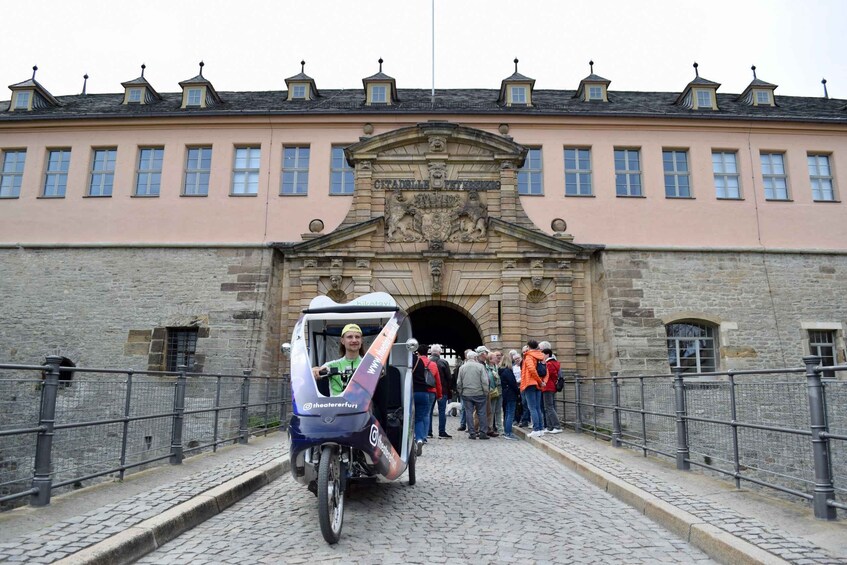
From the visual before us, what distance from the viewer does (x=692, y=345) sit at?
882 inches

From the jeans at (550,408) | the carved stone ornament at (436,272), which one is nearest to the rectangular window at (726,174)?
the carved stone ornament at (436,272)

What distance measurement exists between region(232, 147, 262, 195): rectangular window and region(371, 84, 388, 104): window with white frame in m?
5.28

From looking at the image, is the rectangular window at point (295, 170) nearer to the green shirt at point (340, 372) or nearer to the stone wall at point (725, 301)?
the stone wall at point (725, 301)

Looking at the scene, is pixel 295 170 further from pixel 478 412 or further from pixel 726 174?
pixel 726 174

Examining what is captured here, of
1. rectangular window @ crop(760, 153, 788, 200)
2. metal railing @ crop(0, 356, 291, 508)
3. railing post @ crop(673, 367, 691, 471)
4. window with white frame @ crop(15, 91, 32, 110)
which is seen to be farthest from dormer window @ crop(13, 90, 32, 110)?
rectangular window @ crop(760, 153, 788, 200)

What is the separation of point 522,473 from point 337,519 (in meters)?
4.49

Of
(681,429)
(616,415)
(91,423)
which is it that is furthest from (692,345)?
(91,423)

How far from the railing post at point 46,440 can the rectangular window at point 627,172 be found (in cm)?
2135

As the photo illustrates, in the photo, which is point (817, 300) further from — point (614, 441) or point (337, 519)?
point (337, 519)

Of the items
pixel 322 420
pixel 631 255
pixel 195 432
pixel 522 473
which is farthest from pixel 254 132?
pixel 322 420

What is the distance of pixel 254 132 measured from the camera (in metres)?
24.5

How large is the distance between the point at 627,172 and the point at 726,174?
3.82 metres

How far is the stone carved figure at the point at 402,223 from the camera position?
69.5 ft

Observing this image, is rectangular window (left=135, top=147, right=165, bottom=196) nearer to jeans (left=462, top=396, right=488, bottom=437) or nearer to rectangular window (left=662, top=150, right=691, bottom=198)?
jeans (left=462, top=396, right=488, bottom=437)
